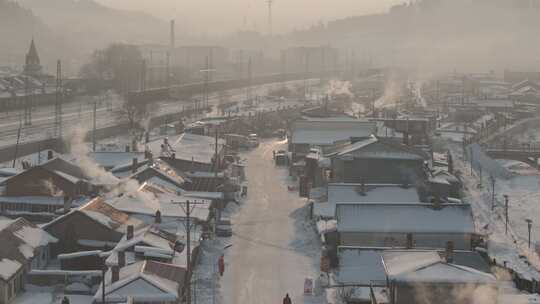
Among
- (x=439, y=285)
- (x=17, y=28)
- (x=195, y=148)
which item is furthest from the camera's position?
(x=17, y=28)

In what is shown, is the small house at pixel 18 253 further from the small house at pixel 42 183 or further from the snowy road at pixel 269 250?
the small house at pixel 42 183

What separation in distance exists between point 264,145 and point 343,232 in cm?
1081

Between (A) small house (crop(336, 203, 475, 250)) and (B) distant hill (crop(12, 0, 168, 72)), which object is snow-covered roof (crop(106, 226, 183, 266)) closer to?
(A) small house (crop(336, 203, 475, 250))

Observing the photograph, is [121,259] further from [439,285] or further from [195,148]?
[195,148]

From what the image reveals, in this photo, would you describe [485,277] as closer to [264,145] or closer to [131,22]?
[264,145]

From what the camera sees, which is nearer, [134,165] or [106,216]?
[106,216]

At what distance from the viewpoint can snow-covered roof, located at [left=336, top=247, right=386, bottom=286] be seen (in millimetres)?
8349

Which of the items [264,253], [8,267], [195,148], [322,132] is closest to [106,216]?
[8,267]

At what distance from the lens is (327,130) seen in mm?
18375

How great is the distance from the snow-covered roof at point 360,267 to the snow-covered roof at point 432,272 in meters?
1.68

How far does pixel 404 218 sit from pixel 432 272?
12.1 feet

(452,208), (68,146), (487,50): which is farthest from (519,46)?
(452,208)

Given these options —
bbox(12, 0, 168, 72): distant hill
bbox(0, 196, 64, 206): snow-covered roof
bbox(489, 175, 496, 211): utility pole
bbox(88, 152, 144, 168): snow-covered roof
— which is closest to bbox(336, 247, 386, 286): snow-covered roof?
bbox(0, 196, 64, 206): snow-covered roof

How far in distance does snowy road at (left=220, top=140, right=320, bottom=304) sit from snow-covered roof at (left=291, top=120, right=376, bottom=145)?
3.20 metres
